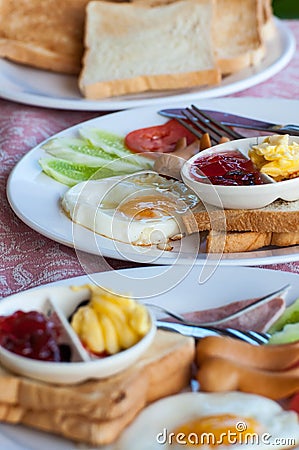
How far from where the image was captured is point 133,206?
1898 millimetres

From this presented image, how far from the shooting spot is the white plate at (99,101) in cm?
280

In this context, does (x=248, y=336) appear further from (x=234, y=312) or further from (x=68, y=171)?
(x=68, y=171)

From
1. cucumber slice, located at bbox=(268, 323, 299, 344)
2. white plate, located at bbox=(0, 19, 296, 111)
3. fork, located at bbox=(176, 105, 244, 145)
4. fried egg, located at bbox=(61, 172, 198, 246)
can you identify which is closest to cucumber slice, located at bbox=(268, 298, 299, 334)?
cucumber slice, located at bbox=(268, 323, 299, 344)

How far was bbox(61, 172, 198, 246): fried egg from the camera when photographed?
185cm

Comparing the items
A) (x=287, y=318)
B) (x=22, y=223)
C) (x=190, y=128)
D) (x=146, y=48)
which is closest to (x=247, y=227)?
(x=287, y=318)

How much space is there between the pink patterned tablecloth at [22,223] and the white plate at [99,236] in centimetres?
4

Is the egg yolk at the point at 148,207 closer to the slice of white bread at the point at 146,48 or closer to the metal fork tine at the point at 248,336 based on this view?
the metal fork tine at the point at 248,336

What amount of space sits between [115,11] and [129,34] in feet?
0.49

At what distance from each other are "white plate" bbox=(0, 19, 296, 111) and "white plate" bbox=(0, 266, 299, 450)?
4.19 feet

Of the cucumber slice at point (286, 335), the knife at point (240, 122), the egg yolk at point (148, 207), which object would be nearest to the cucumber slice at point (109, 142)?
the knife at point (240, 122)

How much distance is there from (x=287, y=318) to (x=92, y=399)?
1.49 feet

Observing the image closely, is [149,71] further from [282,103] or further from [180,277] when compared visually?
[180,277]

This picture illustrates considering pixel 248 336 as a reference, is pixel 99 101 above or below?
below

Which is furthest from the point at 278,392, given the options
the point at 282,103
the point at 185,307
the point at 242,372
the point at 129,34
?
the point at 129,34
